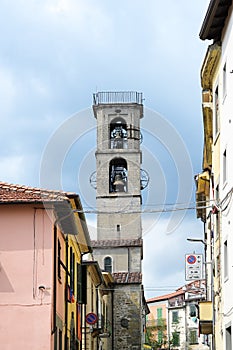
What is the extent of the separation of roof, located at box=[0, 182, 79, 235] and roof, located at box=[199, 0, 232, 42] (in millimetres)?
6009

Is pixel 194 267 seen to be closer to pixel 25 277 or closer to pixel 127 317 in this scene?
pixel 25 277

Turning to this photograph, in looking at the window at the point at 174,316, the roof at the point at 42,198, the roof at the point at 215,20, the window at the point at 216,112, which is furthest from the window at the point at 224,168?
the window at the point at 174,316

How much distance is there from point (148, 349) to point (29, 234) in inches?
1946

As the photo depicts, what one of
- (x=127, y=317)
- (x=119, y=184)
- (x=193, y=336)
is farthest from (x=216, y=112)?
(x=193, y=336)

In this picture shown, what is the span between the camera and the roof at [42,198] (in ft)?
70.4

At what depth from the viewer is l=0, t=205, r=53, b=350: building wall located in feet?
68.2

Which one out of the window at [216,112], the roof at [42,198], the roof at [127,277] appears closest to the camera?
the roof at [42,198]

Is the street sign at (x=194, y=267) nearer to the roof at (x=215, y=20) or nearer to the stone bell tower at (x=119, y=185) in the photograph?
the roof at (x=215, y=20)

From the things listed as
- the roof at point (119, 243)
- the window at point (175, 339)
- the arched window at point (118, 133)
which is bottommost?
the window at point (175, 339)

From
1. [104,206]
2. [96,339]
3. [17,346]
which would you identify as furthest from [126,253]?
[17,346]

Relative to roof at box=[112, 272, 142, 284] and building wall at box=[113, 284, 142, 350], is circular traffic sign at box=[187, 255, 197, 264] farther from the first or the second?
roof at box=[112, 272, 142, 284]

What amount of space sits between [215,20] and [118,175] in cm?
4673

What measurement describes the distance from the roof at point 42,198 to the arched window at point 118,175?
1624 inches

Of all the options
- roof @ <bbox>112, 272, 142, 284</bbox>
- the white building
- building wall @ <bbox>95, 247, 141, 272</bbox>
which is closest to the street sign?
the white building
